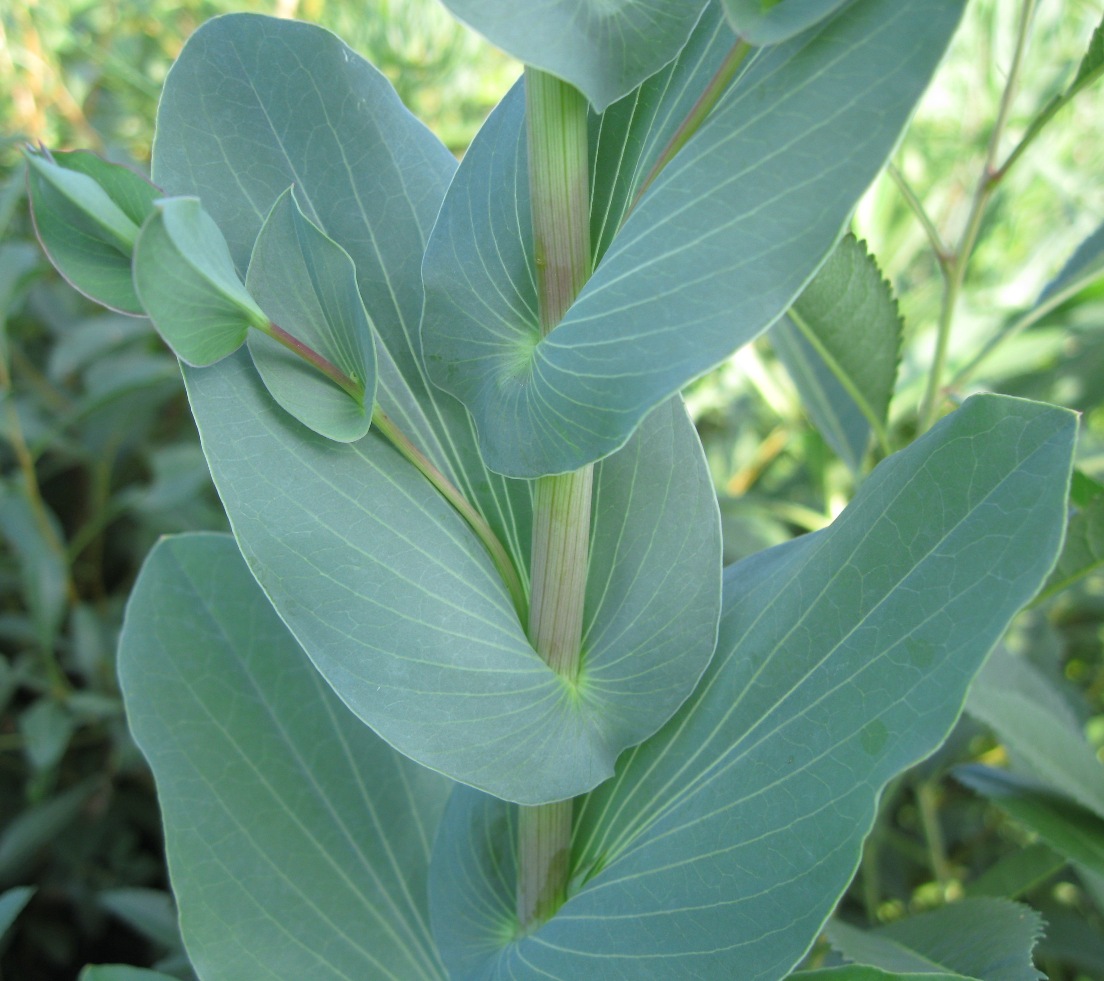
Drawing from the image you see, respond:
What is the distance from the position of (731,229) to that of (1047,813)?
1.14 feet

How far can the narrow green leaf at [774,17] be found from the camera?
0.26 m

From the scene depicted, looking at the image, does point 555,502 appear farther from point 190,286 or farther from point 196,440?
point 196,440

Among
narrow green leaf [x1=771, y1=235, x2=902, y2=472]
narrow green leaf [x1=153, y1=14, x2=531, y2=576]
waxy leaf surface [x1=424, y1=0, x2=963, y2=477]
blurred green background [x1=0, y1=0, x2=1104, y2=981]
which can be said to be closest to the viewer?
waxy leaf surface [x1=424, y1=0, x2=963, y2=477]

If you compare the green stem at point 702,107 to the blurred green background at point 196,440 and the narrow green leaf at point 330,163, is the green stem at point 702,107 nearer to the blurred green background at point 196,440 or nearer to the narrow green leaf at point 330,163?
the narrow green leaf at point 330,163

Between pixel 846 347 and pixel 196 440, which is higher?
pixel 846 347

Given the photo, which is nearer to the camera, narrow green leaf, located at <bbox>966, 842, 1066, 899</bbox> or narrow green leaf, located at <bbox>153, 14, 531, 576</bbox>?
narrow green leaf, located at <bbox>153, 14, 531, 576</bbox>

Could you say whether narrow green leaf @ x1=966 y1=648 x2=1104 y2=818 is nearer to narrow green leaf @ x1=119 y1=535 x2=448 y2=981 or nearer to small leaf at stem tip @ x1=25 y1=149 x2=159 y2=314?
narrow green leaf @ x1=119 y1=535 x2=448 y2=981

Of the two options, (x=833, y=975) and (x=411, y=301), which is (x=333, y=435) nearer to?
(x=411, y=301)

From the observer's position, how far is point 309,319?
0.35 metres

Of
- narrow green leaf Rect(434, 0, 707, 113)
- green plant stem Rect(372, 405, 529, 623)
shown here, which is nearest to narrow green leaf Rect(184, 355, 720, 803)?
green plant stem Rect(372, 405, 529, 623)

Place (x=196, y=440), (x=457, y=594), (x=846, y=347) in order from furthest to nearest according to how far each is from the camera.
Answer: (x=196, y=440) < (x=846, y=347) < (x=457, y=594)

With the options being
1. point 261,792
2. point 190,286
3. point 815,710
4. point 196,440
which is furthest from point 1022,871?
point 196,440

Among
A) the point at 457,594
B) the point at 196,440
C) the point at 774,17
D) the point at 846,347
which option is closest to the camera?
the point at 774,17

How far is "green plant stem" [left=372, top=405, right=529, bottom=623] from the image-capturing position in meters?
0.35
